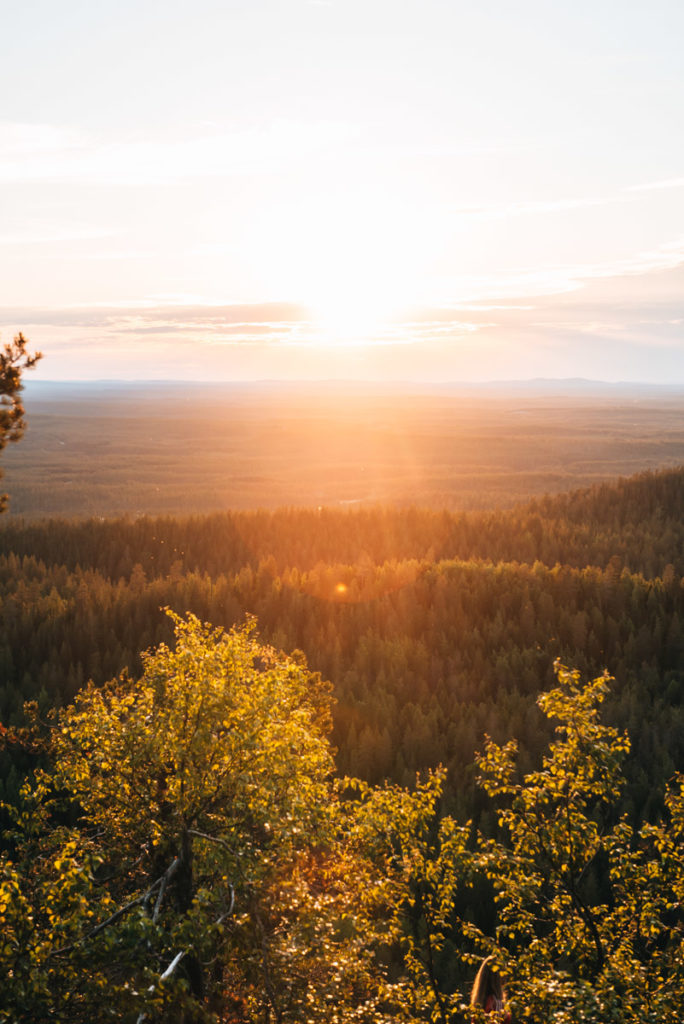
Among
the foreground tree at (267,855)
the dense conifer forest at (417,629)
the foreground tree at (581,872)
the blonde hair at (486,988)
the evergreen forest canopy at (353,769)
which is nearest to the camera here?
the foreground tree at (267,855)

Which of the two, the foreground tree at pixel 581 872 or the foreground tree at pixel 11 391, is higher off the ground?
the foreground tree at pixel 11 391

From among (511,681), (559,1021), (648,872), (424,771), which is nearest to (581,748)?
(648,872)

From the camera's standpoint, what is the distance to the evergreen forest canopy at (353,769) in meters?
11.5

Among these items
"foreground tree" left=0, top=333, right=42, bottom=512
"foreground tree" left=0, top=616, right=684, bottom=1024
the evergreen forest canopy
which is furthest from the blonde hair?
"foreground tree" left=0, top=333, right=42, bottom=512

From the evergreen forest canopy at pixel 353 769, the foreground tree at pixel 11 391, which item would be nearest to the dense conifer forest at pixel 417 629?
the evergreen forest canopy at pixel 353 769

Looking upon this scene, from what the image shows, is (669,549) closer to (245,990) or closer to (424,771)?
(424,771)

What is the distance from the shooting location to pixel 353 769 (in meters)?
33.9

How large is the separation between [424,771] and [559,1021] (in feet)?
83.4

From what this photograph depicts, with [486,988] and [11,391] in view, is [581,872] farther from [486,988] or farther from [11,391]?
[11,391]

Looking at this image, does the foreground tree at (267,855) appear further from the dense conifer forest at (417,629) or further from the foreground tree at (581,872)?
the dense conifer forest at (417,629)

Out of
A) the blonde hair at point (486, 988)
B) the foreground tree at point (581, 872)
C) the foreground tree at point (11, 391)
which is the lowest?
the blonde hair at point (486, 988)

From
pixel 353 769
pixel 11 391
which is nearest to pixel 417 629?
pixel 353 769

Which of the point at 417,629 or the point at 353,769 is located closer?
the point at 353,769

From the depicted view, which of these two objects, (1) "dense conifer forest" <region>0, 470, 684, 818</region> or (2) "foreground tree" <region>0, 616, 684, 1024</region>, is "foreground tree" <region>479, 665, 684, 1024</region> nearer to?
(2) "foreground tree" <region>0, 616, 684, 1024</region>
